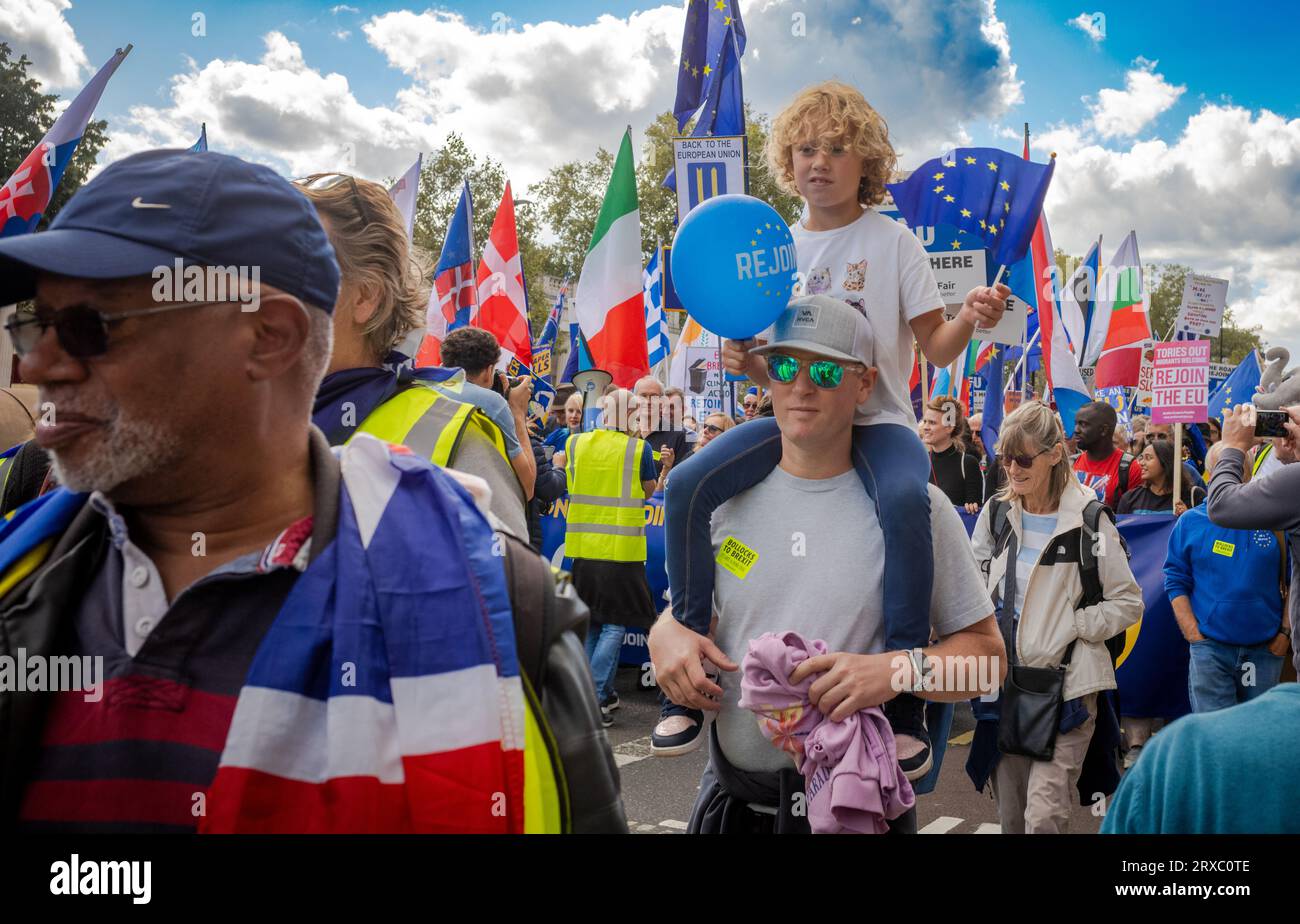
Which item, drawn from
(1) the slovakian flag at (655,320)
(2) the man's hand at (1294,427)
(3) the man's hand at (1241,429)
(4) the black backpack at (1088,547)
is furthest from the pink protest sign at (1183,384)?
(1) the slovakian flag at (655,320)

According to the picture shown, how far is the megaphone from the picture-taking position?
8883mm

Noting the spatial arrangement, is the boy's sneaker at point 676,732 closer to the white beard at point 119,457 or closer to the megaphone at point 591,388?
the white beard at point 119,457

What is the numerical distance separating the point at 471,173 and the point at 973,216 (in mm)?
30601

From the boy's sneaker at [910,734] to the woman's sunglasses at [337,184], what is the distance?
5.83ft

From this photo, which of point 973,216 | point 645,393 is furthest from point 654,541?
point 973,216

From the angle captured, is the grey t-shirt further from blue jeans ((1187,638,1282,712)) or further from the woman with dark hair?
the woman with dark hair

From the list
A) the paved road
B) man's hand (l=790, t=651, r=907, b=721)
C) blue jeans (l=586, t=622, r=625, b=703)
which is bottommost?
the paved road

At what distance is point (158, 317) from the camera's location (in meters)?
1.37

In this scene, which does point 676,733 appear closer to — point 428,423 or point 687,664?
point 687,664

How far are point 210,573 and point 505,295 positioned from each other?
33.3 ft

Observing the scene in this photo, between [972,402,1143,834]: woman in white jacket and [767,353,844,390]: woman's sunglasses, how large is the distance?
2.22 meters

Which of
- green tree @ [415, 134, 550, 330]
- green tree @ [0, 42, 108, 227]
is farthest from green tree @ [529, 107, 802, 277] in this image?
green tree @ [0, 42, 108, 227]

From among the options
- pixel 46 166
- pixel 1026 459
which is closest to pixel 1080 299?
pixel 1026 459
